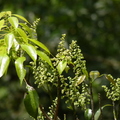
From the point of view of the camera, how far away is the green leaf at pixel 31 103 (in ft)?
3.99

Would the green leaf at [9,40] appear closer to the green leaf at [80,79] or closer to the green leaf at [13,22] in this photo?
the green leaf at [13,22]

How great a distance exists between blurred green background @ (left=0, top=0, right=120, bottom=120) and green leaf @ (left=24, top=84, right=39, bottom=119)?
142 inches

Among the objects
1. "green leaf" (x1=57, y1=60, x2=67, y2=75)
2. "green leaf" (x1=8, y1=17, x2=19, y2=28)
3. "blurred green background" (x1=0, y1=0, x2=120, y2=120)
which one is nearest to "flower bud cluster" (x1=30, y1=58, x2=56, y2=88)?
"green leaf" (x1=57, y1=60, x2=67, y2=75)

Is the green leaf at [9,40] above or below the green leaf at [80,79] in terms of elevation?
above

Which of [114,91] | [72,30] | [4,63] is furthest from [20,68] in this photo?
[72,30]

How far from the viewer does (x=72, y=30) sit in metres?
5.61

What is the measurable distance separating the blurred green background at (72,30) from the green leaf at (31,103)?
3610mm

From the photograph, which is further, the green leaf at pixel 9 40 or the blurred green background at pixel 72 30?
the blurred green background at pixel 72 30

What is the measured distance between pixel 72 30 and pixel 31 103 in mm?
4424

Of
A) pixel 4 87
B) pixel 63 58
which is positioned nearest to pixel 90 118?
pixel 63 58

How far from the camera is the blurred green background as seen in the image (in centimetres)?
511

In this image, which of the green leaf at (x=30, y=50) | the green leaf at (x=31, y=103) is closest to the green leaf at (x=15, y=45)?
the green leaf at (x=30, y=50)

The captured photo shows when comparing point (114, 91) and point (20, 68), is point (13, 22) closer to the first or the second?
point (20, 68)

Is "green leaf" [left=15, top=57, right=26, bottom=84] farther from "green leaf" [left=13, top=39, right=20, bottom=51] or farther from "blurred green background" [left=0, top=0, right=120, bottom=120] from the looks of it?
"blurred green background" [left=0, top=0, right=120, bottom=120]
